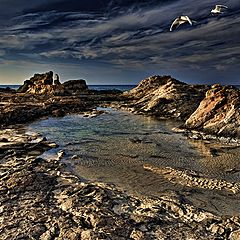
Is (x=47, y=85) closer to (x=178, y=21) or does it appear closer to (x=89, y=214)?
(x=178, y=21)

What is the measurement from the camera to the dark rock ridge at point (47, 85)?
2677 inches

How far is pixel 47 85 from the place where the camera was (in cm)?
6919

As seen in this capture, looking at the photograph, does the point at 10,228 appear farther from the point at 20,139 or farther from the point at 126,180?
the point at 20,139

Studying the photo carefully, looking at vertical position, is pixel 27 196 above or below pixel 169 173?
above

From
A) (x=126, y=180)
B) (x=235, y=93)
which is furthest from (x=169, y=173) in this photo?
(x=235, y=93)

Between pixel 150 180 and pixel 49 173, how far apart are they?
4475 millimetres

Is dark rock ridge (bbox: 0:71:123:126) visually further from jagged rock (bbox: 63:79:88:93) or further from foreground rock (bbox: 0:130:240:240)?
foreground rock (bbox: 0:130:240:240)

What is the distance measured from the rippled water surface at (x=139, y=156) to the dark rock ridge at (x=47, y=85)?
4041 centimetres

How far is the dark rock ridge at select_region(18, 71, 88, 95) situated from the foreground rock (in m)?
56.1

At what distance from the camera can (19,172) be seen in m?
13.0

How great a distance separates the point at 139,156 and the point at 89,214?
8426 mm

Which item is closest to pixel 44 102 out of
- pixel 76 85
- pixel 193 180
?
pixel 76 85

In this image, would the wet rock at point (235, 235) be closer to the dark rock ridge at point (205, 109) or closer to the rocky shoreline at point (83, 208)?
the rocky shoreline at point (83, 208)

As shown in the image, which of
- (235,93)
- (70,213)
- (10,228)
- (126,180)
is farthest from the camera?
(235,93)
